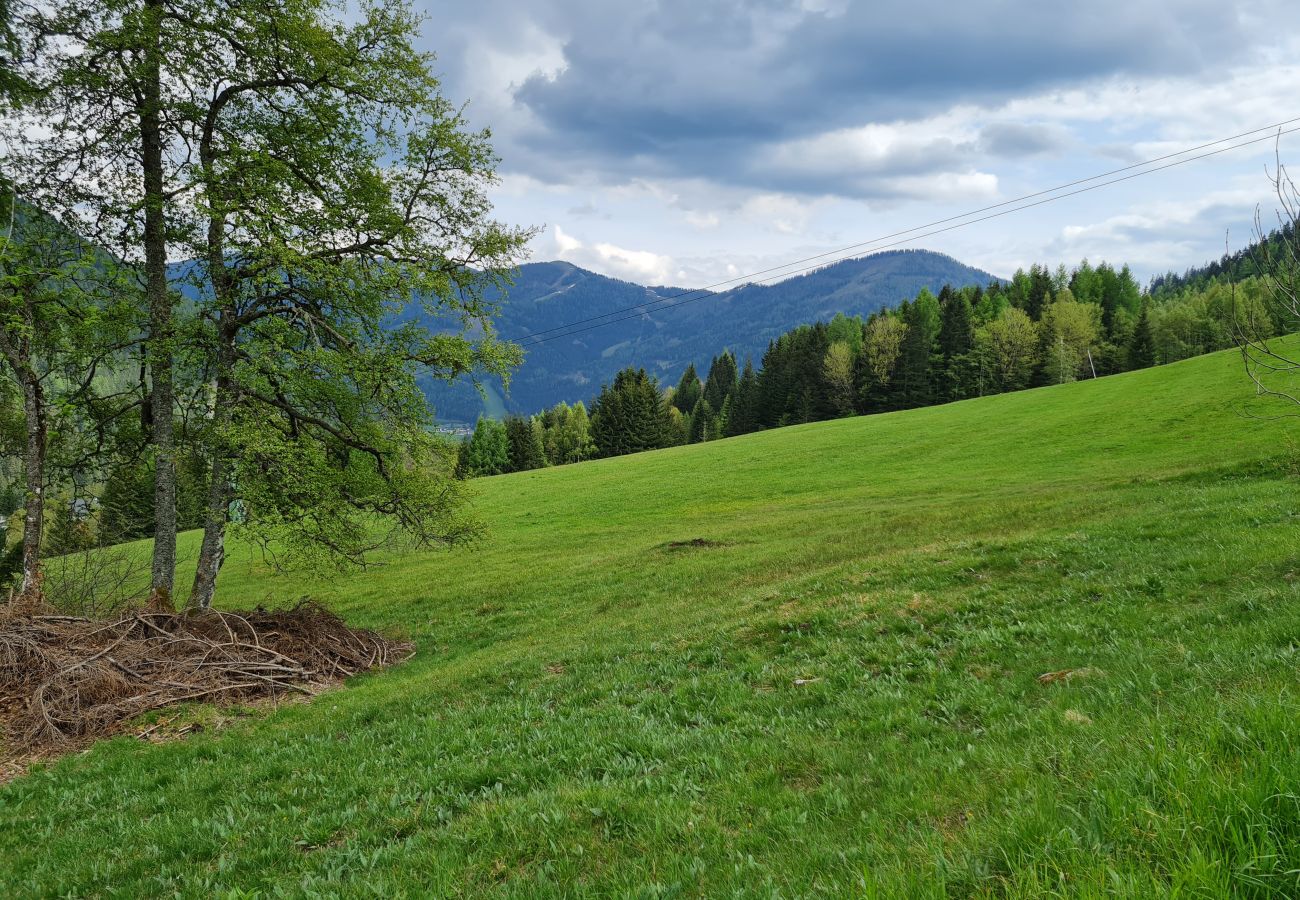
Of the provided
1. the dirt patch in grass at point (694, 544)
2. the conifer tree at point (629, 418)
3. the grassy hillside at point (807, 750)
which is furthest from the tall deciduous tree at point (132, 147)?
the conifer tree at point (629, 418)

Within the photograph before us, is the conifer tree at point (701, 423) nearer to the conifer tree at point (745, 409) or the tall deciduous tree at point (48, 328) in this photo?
the conifer tree at point (745, 409)

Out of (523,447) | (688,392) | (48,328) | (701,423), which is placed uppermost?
(688,392)

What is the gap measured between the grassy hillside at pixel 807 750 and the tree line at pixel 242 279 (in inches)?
243

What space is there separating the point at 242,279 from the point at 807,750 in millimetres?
18920

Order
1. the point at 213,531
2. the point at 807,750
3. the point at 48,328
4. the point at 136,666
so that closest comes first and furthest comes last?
1. the point at 807,750
2. the point at 136,666
3. the point at 48,328
4. the point at 213,531

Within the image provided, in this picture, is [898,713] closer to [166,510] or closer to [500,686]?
[500,686]

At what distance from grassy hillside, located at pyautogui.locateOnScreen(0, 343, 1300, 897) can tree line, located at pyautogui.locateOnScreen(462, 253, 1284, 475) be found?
84539mm

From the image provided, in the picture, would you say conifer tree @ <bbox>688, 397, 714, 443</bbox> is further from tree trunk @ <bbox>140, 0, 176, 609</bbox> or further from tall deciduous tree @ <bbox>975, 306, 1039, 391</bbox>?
tree trunk @ <bbox>140, 0, 176, 609</bbox>

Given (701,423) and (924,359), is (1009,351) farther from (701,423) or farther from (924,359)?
(701,423)

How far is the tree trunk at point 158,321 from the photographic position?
16656mm

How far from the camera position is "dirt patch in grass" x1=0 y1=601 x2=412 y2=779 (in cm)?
1202

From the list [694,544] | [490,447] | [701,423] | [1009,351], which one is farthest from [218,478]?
[701,423]

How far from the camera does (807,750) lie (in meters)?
6.52

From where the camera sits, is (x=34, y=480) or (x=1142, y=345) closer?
(x=34, y=480)
